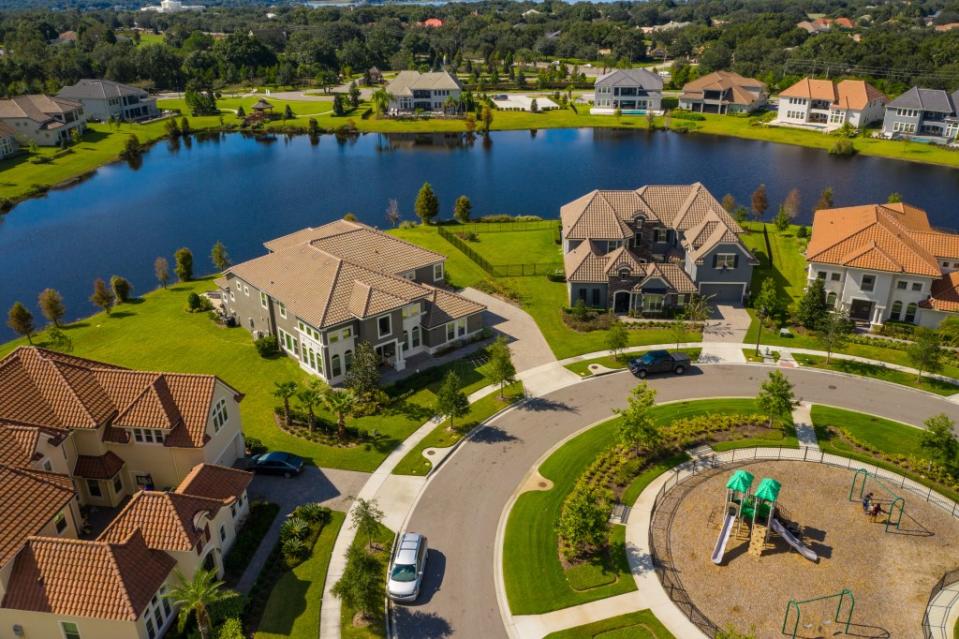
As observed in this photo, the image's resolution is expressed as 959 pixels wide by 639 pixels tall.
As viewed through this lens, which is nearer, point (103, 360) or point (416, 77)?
point (103, 360)

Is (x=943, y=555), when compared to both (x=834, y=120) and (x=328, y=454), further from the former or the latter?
(x=834, y=120)

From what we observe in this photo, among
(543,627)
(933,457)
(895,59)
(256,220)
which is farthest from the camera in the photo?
(895,59)

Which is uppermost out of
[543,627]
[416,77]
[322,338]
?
[416,77]

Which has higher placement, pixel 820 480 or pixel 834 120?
pixel 834 120

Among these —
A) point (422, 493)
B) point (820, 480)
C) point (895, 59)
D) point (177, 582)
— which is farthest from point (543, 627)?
point (895, 59)

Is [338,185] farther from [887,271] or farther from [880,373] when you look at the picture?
[880,373]

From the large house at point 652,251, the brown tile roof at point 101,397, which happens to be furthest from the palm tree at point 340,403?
the large house at point 652,251

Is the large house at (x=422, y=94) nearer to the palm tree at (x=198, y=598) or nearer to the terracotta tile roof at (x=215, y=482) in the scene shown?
the terracotta tile roof at (x=215, y=482)

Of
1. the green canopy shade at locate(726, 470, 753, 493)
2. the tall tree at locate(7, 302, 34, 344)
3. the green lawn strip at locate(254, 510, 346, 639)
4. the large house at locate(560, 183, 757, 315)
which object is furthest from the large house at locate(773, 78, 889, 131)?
the tall tree at locate(7, 302, 34, 344)
